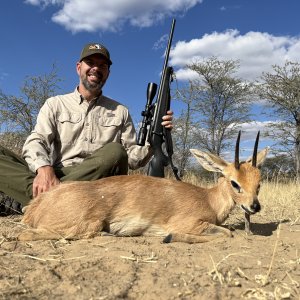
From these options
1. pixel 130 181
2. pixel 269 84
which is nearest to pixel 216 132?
pixel 269 84

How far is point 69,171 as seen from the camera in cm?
523

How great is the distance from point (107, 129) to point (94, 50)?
1.13 metres

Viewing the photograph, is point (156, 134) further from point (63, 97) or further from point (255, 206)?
point (255, 206)

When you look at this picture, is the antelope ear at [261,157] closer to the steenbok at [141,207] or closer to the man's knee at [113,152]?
the steenbok at [141,207]

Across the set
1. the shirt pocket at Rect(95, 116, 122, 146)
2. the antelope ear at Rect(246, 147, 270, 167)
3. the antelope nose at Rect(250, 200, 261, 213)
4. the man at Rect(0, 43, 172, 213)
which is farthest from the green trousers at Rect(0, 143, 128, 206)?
the antelope nose at Rect(250, 200, 261, 213)

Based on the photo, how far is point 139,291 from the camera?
7.68 feet

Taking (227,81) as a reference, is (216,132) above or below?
below

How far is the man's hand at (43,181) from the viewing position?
446cm

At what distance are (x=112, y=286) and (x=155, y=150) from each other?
3.60 metres

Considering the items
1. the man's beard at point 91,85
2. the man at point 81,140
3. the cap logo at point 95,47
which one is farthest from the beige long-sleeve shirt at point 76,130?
the cap logo at point 95,47

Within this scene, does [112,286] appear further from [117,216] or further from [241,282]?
[117,216]

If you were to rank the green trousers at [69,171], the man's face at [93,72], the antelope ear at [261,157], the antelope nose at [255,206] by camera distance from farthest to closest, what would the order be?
the man's face at [93,72], the green trousers at [69,171], the antelope ear at [261,157], the antelope nose at [255,206]

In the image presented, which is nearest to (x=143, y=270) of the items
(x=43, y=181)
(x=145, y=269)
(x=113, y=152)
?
(x=145, y=269)

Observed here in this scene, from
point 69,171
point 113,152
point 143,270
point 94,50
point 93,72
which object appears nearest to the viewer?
point 143,270
